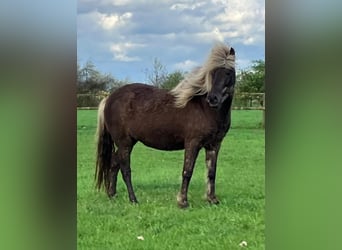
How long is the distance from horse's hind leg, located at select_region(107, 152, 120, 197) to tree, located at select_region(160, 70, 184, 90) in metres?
0.29

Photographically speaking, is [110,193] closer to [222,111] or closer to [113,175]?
[113,175]

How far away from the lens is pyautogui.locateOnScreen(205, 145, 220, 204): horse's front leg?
1.70 metres

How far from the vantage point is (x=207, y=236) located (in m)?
1.67

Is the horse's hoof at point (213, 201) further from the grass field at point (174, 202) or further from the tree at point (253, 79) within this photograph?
the tree at point (253, 79)

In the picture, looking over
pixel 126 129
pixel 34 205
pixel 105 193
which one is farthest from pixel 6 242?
pixel 126 129

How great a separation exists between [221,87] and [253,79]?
0.35 feet

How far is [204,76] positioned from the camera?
168cm

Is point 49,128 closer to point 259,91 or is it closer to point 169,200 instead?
point 169,200

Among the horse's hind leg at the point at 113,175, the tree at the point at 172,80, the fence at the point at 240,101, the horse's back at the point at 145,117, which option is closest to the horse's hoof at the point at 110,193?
the horse's hind leg at the point at 113,175

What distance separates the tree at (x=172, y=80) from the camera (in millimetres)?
1685

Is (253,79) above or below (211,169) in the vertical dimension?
above

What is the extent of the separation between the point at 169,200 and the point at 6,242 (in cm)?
55

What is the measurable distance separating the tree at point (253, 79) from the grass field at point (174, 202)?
0.08 metres

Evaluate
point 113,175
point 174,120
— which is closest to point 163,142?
point 174,120
